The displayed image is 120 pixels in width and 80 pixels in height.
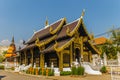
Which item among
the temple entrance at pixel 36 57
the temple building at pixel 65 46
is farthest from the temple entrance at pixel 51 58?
the temple entrance at pixel 36 57

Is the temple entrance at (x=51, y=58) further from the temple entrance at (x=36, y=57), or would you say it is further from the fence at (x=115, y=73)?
the fence at (x=115, y=73)

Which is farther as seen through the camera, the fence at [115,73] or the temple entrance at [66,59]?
the temple entrance at [66,59]

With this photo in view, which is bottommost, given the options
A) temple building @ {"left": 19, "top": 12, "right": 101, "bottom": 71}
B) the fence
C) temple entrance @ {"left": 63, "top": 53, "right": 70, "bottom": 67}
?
the fence

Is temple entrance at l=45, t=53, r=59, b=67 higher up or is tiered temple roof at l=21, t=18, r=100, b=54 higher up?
tiered temple roof at l=21, t=18, r=100, b=54

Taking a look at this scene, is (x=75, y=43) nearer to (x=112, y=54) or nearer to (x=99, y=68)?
(x=99, y=68)

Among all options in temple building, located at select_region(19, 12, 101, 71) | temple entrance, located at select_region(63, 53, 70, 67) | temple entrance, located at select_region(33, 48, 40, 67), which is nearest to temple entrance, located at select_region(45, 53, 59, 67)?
temple building, located at select_region(19, 12, 101, 71)

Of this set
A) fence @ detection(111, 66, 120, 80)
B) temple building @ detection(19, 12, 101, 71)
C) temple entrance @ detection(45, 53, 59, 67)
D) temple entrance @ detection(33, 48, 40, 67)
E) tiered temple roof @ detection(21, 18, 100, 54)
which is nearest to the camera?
fence @ detection(111, 66, 120, 80)

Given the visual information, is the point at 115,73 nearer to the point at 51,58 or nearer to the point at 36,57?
the point at 51,58

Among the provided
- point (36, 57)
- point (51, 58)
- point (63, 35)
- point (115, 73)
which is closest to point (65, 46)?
point (63, 35)

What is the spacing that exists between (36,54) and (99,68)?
8.85m

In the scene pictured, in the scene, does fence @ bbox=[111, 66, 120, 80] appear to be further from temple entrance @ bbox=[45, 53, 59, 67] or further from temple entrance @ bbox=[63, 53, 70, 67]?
temple entrance @ bbox=[45, 53, 59, 67]

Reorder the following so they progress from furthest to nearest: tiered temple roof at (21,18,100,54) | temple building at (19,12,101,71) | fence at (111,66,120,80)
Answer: tiered temple roof at (21,18,100,54) → temple building at (19,12,101,71) → fence at (111,66,120,80)

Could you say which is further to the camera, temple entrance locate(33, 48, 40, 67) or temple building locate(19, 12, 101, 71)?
temple entrance locate(33, 48, 40, 67)

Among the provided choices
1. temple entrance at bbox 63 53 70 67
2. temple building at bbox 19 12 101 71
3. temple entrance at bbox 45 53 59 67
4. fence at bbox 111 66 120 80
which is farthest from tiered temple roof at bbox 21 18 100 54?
fence at bbox 111 66 120 80
